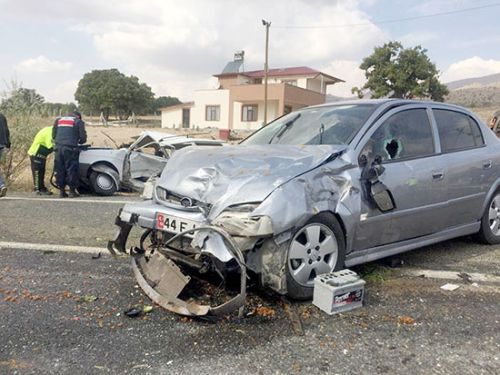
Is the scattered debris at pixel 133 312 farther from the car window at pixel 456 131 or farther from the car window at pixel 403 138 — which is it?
the car window at pixel 456 131

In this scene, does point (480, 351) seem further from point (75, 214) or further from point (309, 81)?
point (309, 81)

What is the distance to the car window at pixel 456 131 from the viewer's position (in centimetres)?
461

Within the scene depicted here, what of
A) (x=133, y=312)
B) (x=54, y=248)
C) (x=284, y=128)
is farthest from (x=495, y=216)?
(x=54, y=248)

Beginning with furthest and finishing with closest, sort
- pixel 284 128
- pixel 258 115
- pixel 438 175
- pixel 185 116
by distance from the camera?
pixel 185 116
pixel 258 115
pixel 284 128
pixel 438 175

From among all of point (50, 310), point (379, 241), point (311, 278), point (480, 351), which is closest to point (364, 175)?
point (379, 241)

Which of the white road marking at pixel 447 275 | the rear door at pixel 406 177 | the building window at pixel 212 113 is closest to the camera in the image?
the rear door at pixel 406 177

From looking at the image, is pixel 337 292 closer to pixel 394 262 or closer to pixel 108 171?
pixel 394 262

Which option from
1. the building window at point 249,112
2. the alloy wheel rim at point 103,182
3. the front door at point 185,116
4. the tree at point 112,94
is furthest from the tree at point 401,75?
the alloy wheel rim at point 103,182

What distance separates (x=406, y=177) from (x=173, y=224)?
2131mm

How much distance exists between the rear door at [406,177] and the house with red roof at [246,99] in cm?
3138

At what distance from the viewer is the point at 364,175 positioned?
3705 mm

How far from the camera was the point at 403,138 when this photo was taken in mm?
4207

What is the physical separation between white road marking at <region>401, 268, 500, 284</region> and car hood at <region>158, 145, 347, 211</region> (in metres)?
1.46

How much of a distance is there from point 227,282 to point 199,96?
3972cm
